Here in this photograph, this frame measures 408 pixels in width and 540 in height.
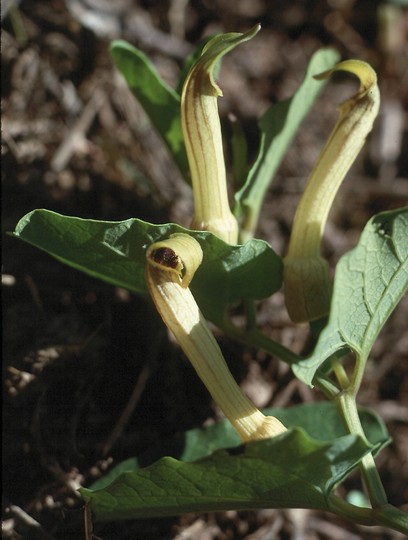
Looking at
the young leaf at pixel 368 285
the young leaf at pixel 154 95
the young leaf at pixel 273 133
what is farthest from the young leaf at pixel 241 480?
the young leaf at pixel 154 95

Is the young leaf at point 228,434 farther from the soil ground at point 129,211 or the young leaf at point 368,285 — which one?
the young leaf at point 368,285

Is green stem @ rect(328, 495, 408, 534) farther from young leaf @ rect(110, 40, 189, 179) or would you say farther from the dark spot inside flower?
young leaf @ rect(110, 40, 189, 179)

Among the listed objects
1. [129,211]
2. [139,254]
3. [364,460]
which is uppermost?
[139,254]

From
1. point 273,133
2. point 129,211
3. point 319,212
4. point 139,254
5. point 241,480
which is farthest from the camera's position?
point 129,211

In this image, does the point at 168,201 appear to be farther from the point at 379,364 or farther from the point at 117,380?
the point at 379,364

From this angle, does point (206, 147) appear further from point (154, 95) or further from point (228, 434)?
point (228, 434)

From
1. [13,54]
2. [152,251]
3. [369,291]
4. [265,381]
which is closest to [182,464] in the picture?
[152,251]

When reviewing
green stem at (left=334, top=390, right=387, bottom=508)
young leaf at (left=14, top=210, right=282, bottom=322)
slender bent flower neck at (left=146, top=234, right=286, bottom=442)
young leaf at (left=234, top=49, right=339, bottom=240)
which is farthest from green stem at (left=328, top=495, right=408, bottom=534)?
young leaf at (left=234, top=49, right=339, bottom=240)

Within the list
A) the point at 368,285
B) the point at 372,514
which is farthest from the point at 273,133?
the point at 372,514
